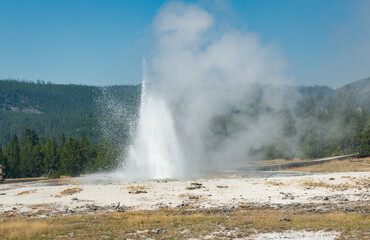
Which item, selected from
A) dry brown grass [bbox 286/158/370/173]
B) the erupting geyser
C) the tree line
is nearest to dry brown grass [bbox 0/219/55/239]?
the erupting geyser

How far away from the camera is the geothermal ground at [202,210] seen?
1541cm

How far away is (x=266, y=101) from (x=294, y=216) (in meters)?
62.5

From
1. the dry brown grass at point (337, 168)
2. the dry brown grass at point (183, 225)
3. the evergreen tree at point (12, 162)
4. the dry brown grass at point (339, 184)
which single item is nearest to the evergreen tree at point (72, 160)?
the evergreen tree at point (12, 162)

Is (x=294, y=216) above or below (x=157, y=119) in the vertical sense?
below

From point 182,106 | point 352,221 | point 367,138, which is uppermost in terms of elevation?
point 182,106

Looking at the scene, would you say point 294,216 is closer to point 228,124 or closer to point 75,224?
point 75,224

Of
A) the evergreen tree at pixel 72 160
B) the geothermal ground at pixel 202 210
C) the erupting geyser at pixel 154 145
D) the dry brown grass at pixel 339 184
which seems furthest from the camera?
the evergreen tree at pixel 72 160

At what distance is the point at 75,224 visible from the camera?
17.9m

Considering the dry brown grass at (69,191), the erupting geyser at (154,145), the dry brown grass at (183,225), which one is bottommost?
the dry brown grass at (183,225)

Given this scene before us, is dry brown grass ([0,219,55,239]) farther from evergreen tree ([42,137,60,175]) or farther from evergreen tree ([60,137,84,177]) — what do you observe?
evergreen tree ([42,137,60,175])

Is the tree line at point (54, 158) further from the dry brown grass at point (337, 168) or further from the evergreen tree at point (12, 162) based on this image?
the dry brown grass at point (337, 168)

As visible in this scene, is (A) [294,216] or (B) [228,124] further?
(B) [228,124]

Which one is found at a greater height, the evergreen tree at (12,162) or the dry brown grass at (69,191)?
the evergreen tree at (12,162)

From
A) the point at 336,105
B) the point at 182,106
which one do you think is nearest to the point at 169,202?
the point at 182,106
